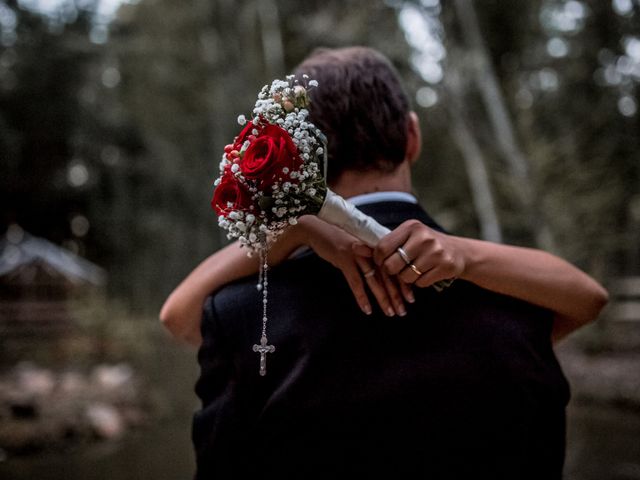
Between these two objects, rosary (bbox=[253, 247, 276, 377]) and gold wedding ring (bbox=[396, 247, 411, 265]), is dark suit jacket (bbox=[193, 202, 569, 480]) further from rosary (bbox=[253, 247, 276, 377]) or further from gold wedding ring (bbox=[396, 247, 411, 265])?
gold wedding ring (bbox=[396, 247, 411, 265])

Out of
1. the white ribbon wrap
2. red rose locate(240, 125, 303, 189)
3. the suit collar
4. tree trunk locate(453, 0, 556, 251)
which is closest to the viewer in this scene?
red rose locate(240, 125, 303, 189)

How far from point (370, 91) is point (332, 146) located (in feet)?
0.53

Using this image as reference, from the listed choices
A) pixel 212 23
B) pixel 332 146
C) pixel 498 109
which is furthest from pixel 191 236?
pixel 332 146

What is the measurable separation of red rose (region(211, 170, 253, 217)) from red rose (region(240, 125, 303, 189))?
0.04 metres

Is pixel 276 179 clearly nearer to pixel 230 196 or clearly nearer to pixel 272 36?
pixel 230 196

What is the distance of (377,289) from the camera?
132 centimetres

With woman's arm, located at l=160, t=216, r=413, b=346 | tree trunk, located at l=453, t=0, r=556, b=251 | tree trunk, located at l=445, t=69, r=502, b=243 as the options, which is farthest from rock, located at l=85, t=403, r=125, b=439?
woman's arm, located at l=160, t=216, r=413, b=346

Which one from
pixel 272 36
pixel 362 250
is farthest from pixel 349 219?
pixel 272 36

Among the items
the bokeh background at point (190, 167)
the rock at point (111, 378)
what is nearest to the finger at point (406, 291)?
the bokeh background at point (190, 167)

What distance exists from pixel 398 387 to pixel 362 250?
0.31 m

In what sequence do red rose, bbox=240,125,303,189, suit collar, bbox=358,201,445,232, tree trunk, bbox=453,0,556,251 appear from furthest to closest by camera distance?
tree trunk, bbox=453,0,556,251
suit collar, bbox=358,201,445,232
red rose, bbox=240,125,303,189

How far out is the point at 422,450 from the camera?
138 centimetres

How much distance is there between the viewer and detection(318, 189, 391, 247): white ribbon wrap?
1.29m

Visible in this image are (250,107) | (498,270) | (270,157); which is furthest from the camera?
(250,107)
